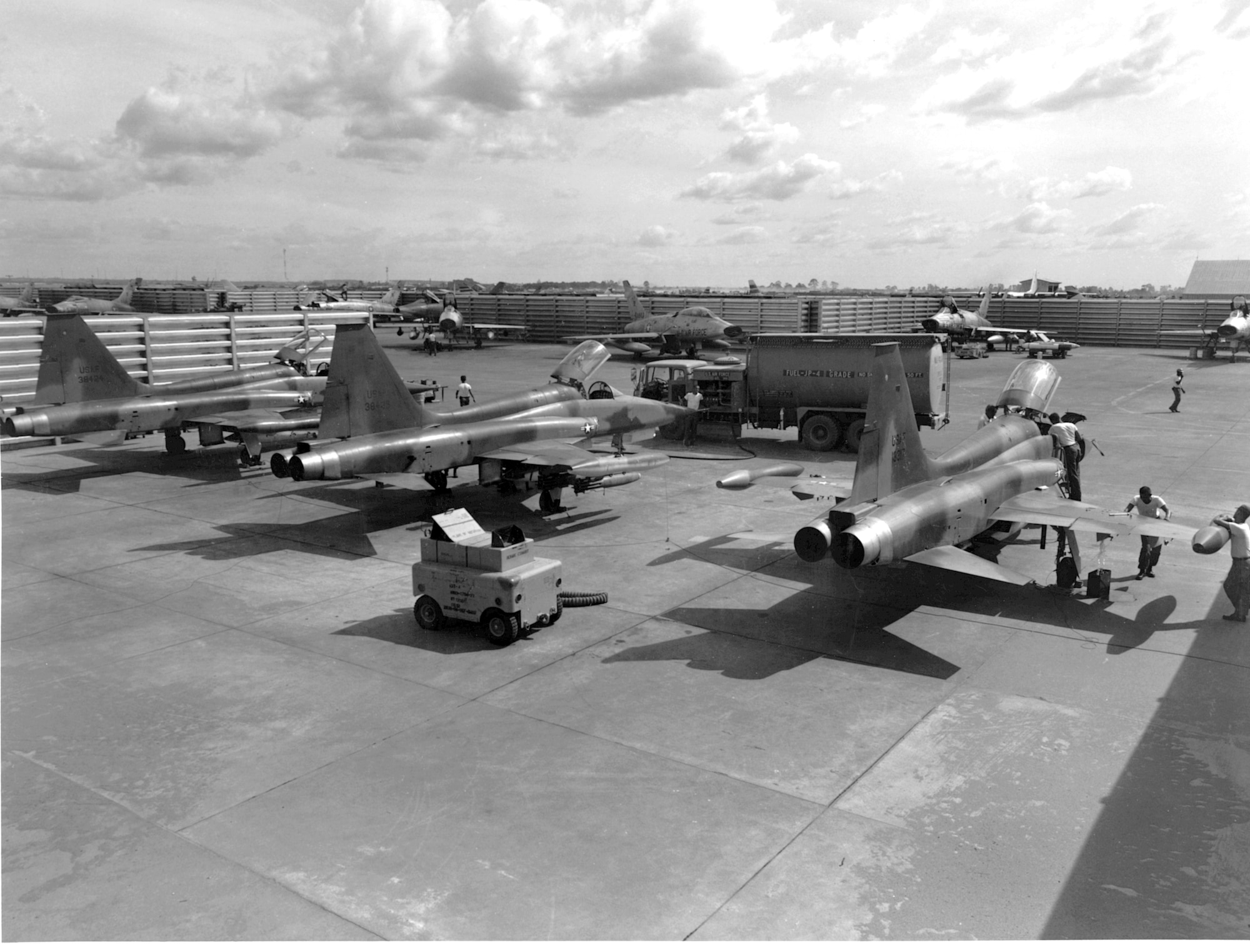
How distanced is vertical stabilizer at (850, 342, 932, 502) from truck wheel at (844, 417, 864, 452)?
15.7m

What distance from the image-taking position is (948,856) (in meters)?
8.21

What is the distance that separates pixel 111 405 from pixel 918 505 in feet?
73.4

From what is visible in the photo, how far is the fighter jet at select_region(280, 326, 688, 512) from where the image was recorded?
19.7m

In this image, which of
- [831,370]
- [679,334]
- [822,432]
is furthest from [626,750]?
[679,334]

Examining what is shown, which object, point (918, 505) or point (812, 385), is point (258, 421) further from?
point (918, 505)

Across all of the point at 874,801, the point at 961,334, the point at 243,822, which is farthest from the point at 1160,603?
the point at 961,334

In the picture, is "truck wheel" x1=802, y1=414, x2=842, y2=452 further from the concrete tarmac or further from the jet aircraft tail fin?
the jet aircraft tail fin

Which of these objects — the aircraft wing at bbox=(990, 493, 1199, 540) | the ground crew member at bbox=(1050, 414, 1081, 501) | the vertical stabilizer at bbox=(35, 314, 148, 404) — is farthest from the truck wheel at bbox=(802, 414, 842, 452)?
the vertical stabilizer at bbox=(35, 314, 148, 404)

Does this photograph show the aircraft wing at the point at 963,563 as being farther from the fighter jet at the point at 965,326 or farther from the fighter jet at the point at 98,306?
the fighter jet at the point at 98,306

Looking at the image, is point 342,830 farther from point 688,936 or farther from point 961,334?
Answer: point 961,334

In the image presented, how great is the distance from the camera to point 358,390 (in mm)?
20516

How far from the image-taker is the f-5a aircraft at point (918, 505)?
12758 mm

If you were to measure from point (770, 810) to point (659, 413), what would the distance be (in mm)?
17695

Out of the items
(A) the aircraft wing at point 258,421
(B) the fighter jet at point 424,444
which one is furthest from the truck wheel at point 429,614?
(A) the aircraft wing at point 258,421
